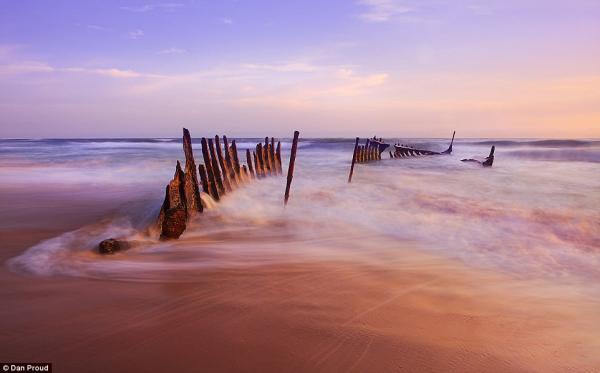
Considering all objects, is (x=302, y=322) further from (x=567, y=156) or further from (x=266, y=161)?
(x=567, y=156)

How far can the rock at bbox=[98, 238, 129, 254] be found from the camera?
442 centimetres

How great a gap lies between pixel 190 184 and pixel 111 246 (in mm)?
1883

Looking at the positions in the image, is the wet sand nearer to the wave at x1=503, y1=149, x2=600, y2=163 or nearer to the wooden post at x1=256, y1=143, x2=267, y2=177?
the wooden post at x1=256, y1=143, x2=267, y2=177

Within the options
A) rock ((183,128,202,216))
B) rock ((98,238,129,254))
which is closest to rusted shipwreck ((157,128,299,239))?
rock ((183,128,202,216))

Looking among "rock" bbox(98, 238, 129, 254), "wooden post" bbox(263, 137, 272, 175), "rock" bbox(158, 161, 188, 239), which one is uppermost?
"wooden post" bbox(263, 137, 272, 175)

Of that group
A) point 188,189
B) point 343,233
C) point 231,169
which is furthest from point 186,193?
point 231,169

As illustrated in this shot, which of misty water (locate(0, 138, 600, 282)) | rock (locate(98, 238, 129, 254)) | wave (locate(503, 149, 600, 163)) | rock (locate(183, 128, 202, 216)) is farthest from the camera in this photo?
wave (locate(503, 149, 600, 163))

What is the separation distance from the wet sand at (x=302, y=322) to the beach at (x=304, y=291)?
14 millimetres

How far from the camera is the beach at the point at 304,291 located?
244 cm

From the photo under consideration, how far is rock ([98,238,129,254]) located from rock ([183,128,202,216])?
4.44 ft

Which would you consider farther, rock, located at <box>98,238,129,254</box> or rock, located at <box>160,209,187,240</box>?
rock, located at <box>160,209,187,240</box>

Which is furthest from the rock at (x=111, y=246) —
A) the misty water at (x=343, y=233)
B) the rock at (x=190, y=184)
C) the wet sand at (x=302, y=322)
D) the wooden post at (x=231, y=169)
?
the wooden post at (x=231, y=169)

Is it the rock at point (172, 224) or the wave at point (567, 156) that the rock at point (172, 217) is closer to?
the rock at point (172, 224)

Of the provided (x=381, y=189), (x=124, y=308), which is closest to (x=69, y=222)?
(x=124, y=308)
